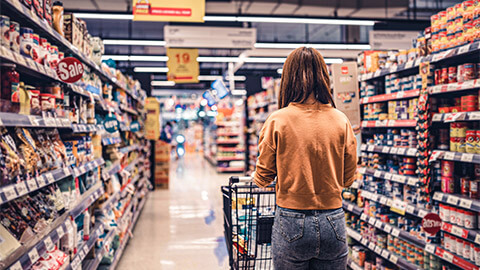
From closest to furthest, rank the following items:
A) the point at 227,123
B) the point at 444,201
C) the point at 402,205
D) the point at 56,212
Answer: the point at 56,212
the point at 444,201
the point at 402,205
the point at 227,123

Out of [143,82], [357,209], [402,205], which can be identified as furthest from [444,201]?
[143,82]

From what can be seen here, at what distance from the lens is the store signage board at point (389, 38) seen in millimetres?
9352

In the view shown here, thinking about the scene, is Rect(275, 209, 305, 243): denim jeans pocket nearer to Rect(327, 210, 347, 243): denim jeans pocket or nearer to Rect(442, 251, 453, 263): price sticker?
Rect(327, 210, 347, 243): denim jeans pocket

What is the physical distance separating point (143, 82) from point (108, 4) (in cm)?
256

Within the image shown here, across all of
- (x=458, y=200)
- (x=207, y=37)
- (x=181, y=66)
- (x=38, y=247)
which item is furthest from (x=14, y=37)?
(x=181, y=66)

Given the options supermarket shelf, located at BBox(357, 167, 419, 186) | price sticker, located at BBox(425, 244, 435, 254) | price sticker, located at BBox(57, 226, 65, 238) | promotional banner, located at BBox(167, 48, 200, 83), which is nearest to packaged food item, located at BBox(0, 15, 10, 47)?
price sticker, located at BBox(57, 226, 65, 238)

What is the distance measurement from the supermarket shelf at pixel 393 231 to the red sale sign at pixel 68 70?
2.95 meters

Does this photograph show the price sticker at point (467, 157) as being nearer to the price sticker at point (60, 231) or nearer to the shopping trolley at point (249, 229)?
the shopping trolley at point (249, 229)

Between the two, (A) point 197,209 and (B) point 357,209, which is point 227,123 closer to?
(A) point 197,209

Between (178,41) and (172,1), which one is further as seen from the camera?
(178,41)

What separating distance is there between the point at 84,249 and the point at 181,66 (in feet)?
27.3

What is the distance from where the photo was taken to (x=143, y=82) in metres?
10.9

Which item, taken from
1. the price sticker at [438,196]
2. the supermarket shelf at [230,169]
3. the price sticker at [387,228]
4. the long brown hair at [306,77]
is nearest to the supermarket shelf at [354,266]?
the price sticker at [387,228]

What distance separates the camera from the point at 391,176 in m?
3.59
